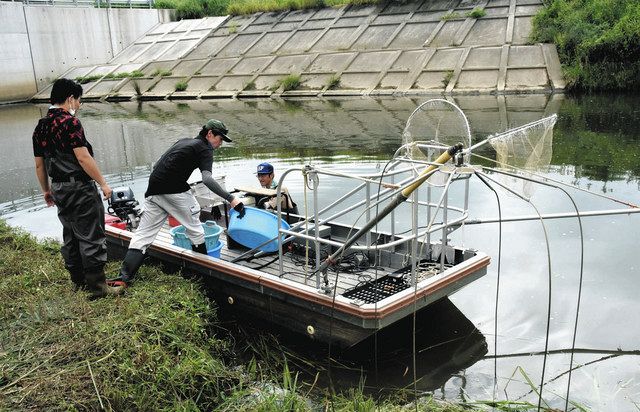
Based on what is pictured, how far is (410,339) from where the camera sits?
5832 millimetres

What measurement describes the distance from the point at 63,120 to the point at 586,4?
82.6ft

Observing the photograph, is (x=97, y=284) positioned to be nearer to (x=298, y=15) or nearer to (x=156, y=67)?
(x=298, y=15)

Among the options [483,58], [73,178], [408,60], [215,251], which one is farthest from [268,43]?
[73,178]

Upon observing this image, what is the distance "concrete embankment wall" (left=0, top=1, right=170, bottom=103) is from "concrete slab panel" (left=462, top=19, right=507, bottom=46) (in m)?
24.8

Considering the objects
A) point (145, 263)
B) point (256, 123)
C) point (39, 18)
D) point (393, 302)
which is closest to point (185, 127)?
point (256, 123)

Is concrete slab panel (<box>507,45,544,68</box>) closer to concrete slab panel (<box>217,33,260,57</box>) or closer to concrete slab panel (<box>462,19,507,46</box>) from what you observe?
concrete slab panel (<box>462,19,507,46</box>)

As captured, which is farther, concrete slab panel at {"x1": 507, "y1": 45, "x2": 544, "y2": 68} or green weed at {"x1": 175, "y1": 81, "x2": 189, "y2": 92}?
green weed at {"x1": 175, "y1": 81, "x2": 189, "y2": 92}

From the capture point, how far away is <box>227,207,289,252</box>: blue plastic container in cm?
657

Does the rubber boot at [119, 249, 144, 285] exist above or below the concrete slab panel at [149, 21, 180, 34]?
below

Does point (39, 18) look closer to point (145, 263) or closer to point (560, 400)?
point (145, 263)

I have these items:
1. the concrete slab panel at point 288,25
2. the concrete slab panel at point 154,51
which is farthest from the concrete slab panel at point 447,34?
the concrete slab panel at point 154,51

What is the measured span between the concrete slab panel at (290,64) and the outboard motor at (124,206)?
21094mm

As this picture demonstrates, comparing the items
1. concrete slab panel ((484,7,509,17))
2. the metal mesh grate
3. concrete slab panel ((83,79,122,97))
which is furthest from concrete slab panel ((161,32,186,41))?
the metal mesh grate

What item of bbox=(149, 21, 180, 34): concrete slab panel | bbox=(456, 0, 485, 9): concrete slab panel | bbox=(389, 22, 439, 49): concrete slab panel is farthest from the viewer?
bbox=(149, 21, 180, 34): concrete slab panel
